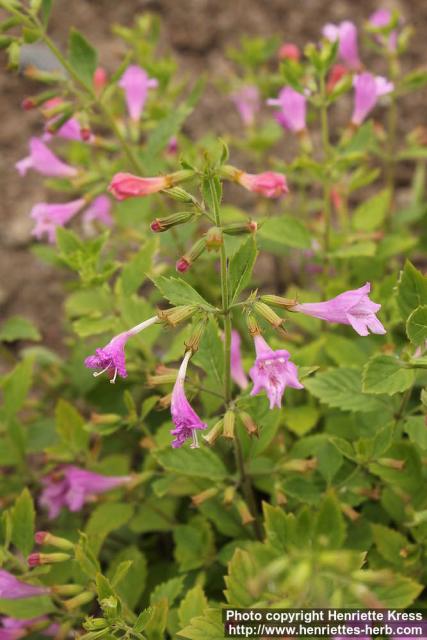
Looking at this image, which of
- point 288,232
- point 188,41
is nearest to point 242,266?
point 288,232

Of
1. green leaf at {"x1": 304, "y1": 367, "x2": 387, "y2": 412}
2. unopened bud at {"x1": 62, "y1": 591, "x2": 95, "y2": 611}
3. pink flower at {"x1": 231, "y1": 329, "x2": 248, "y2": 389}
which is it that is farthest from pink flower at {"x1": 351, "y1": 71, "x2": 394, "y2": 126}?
unopened bud at {"x1": 62, "y1": 591, "x2": 95, "y2": 611}

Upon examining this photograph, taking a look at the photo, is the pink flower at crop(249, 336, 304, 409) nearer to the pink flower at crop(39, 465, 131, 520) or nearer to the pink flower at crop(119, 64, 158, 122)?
the pink flower at crop(39, 465, 131, 520)

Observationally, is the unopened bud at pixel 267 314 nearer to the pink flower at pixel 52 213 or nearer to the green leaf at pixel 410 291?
the green leaf at pixel 410 291

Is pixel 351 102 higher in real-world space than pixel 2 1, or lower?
lower

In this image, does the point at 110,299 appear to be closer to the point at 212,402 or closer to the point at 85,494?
the point at 212,402

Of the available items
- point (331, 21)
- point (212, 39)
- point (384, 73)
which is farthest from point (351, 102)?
point (212, 39)

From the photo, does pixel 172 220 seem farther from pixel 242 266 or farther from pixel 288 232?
pixel 288 232

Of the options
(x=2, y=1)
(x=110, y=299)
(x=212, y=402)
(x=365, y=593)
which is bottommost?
(x=212, y=402)
